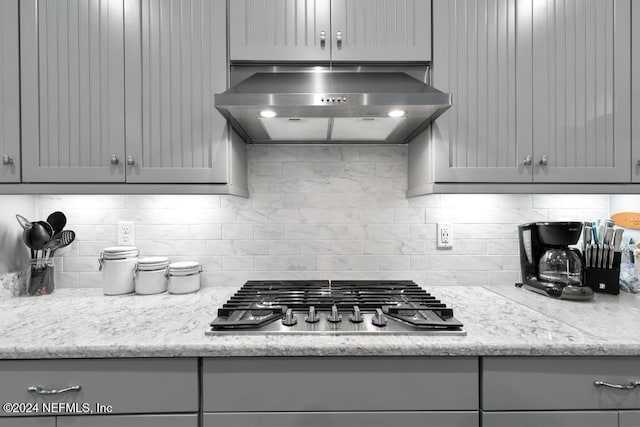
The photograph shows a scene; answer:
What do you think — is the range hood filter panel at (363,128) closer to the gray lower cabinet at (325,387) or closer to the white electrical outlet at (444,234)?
the white electrical outlet at (444,234)

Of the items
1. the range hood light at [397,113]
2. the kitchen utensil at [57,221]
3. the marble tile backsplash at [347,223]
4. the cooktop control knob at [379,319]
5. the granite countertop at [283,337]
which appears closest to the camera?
the granite countertop at [283,337]

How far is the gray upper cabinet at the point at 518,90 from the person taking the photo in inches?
54.7

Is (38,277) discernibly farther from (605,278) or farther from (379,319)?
(605,278)

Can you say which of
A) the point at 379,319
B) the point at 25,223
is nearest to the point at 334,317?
the point at 379,319

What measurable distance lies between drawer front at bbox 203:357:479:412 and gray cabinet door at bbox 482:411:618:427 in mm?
124

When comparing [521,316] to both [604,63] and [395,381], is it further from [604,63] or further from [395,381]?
[604,63]

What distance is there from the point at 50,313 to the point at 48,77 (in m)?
0.97

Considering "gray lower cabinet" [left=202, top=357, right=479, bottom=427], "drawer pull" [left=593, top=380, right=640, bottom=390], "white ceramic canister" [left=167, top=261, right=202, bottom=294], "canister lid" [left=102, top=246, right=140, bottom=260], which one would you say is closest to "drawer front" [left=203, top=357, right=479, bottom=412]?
"gray lower cabinet" [left=202, top=357, right=479, bottom=427]

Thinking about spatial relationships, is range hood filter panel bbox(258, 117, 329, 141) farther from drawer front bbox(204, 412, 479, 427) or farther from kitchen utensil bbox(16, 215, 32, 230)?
kitchen utensil bbox(16, 215, 32, 230)

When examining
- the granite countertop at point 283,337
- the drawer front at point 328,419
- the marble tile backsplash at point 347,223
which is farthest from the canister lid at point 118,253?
the drawer front at point 328,419

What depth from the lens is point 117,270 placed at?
157 centimetres

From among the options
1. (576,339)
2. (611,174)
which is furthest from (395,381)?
(611,174)

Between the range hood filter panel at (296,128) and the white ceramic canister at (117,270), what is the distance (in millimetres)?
929

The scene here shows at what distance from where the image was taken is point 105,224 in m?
1.72
